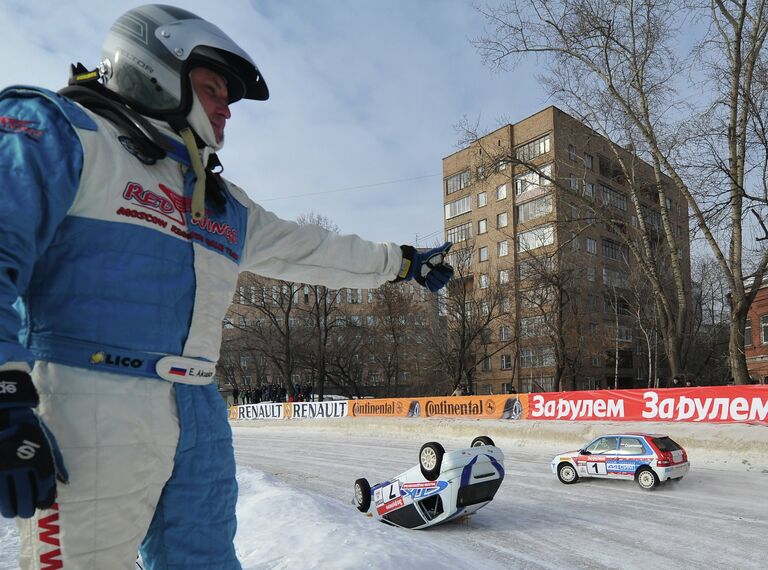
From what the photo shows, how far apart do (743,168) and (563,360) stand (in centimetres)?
1916

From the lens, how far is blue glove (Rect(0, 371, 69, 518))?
129 cm

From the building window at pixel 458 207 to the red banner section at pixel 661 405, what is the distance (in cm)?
3921

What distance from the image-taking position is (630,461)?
10.7 m

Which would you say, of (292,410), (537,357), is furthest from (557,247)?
(537,357)

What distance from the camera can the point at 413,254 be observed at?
112 inches

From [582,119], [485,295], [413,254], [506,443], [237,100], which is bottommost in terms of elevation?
[506,443]

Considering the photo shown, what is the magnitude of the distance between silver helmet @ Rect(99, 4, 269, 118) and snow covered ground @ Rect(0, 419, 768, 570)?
11.4 feet

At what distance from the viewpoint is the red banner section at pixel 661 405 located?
1380cm

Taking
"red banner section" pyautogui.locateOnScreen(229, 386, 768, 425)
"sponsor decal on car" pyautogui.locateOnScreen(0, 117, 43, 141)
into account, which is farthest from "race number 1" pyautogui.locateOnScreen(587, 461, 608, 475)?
"sponsor decal on car" pyautogui.locateOnScreen(0, 117, 43, 141)

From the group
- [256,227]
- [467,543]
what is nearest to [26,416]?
[256,227]

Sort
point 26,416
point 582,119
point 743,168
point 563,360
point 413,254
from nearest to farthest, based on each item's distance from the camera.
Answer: point 26,416 < point 413,254 < point 743,168 < point 582,119 < point 563,360

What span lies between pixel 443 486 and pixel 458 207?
51.1m

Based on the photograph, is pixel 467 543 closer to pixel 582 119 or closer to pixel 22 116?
pixel 22 116

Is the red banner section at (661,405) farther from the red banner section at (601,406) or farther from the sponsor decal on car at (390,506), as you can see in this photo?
the sponsor decal on car at (390,506)
